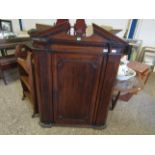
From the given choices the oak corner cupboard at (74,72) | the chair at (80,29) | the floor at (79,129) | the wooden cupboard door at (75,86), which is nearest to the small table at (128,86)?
the oak corner cupboard at (74,72)

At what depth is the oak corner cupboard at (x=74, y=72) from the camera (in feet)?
3.47

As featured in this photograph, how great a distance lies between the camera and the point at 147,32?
3.17 metres

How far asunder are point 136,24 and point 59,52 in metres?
2.71

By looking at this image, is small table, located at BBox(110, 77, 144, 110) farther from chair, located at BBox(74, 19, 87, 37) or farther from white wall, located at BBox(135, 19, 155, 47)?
white wall, located at BBox(135, 19, 155, 47)

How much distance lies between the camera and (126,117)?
6.13 feet

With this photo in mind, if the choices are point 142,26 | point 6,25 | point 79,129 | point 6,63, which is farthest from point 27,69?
point 142,26

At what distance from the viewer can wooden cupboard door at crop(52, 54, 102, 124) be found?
3.79 feet

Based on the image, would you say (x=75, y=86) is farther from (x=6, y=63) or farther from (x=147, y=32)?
(x=147, y=32)

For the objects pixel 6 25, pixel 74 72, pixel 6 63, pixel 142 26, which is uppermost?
pixel 142 26

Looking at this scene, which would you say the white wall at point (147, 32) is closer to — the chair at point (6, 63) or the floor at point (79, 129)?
the floor at point (79, 129)

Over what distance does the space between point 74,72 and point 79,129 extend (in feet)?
2.56

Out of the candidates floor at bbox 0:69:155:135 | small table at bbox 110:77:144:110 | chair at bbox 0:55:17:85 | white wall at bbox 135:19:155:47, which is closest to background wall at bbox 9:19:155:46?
white wall at bbox 135:19:155:47

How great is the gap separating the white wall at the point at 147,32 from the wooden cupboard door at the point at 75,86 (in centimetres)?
260
